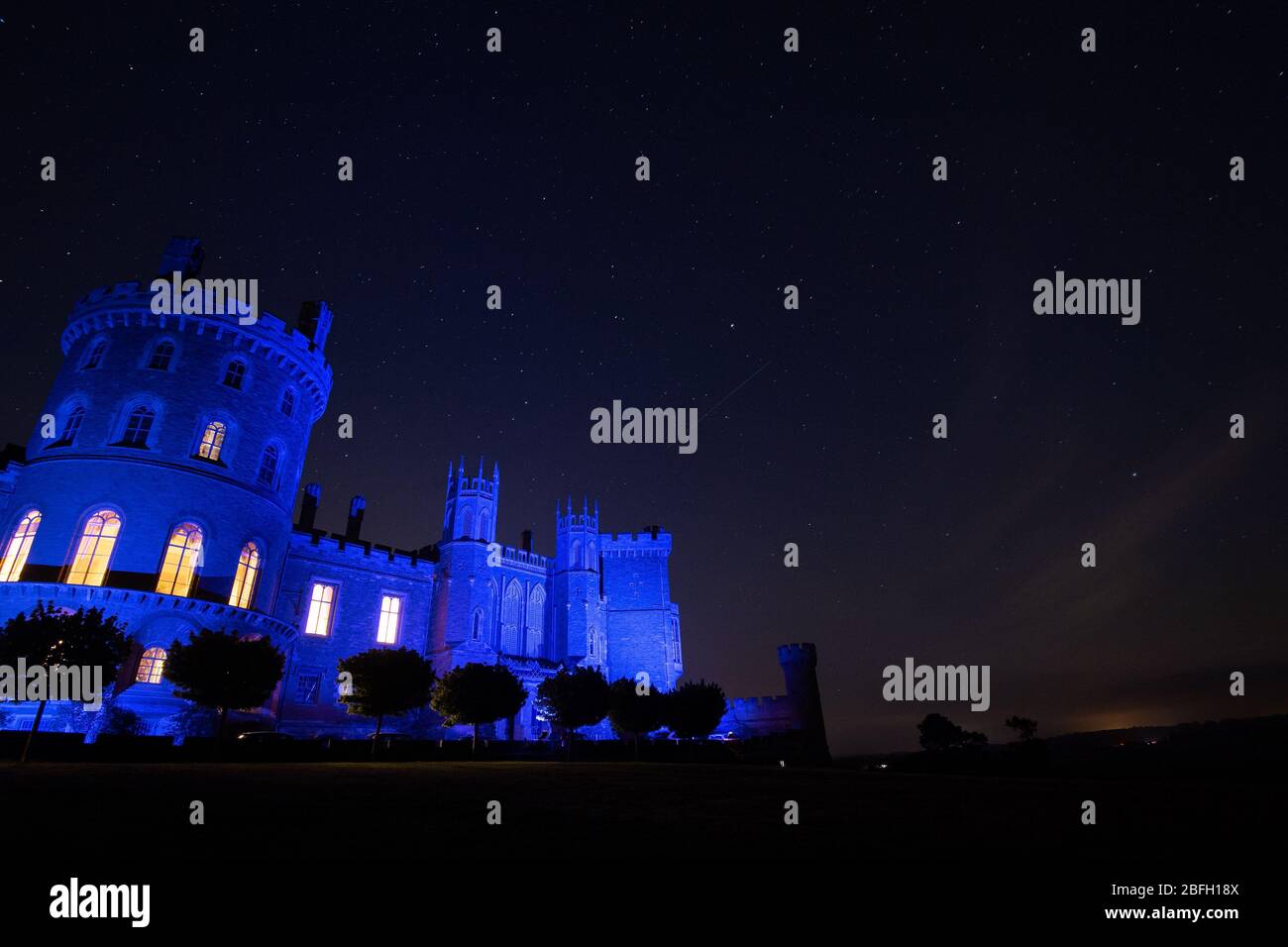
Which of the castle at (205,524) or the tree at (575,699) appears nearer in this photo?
the castle at (205,524)

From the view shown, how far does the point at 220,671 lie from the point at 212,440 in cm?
1130

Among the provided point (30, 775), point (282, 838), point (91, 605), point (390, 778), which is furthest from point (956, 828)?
point (91, 605)

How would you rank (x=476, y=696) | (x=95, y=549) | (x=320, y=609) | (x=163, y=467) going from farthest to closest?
(x=320, y=609) → (x=476, y=696) → (x=163, y=467) → (x=95, y=549)

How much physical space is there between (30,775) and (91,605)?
45.8 ft

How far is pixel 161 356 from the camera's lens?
29.5 meters

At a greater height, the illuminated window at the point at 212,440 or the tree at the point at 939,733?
the illuminated window at the point at 212,440

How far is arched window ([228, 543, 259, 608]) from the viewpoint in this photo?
28906mm

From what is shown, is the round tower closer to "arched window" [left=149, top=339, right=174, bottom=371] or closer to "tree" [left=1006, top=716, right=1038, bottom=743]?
"arched window" [left=149, top=339, right=174, bottom=371]

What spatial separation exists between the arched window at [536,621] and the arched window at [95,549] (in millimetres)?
28114

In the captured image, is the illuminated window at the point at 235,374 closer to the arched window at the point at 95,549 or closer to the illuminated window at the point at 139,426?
the illuminated window at the point at 139,426

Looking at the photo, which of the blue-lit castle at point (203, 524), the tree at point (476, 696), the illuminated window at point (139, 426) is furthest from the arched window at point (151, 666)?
the tree at point (476, 696)

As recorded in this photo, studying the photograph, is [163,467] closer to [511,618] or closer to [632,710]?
[632,710]

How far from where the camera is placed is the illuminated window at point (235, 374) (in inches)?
1206

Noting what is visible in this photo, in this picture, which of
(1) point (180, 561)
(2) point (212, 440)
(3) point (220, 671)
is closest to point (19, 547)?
(1) point (180, 561)
